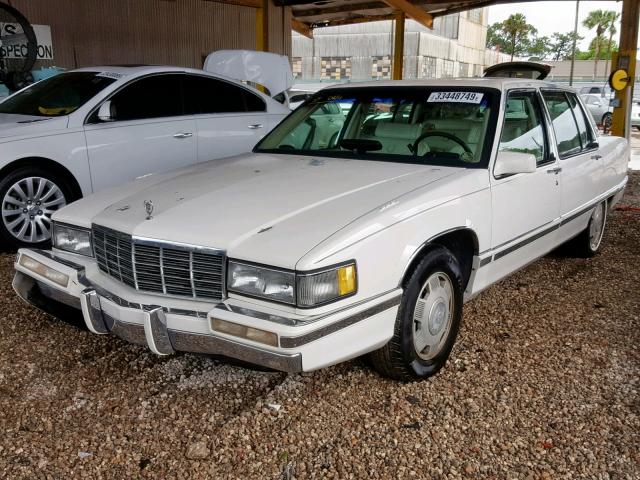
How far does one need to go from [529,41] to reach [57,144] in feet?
285

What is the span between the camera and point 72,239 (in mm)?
3148

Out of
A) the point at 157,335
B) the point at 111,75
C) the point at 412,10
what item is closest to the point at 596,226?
the point at 157,335

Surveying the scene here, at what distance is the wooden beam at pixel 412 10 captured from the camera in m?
13.2

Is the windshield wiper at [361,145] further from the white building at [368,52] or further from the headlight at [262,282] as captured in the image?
the white building at [368,52]

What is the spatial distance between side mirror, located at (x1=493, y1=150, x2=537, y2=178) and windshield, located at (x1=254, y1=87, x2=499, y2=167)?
8 centimetres

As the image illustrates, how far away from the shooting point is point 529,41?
3236 inches

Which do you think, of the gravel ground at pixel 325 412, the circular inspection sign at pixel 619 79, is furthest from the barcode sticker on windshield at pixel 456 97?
the circular inspection sign at pixel 619 79

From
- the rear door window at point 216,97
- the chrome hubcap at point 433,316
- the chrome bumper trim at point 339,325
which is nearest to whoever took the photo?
the chrome bumper trim at point 339,325

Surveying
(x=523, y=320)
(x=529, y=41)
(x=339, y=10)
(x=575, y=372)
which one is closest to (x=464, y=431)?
(x=575, y=372)

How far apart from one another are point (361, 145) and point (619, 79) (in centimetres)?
832

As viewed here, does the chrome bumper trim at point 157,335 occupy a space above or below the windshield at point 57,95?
below

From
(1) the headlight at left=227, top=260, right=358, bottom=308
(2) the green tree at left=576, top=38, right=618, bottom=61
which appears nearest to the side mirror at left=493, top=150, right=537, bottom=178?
Answer: (1) the headlight at left=227, top=260, right=358, bottom=308

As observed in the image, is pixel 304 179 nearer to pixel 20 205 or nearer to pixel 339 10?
pixel 20 205

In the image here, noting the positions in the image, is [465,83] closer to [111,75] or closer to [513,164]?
[513,164]
